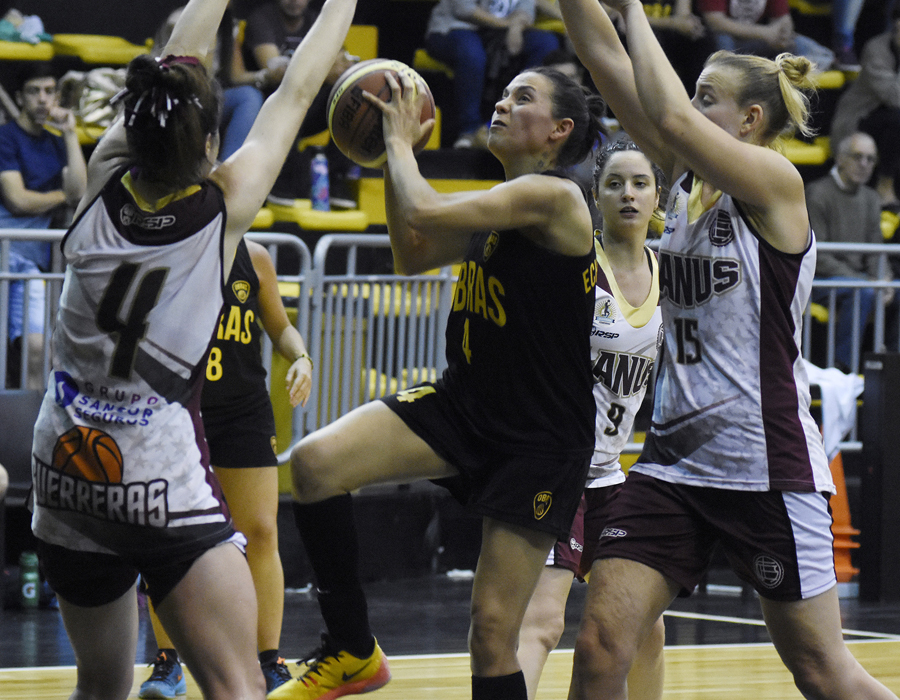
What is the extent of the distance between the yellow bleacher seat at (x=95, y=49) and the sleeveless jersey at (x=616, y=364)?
5.39 metres

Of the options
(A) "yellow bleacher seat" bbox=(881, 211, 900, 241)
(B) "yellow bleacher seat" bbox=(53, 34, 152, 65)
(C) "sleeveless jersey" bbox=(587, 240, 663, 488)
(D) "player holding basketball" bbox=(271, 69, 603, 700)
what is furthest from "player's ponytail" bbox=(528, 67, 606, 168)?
(A) "yellow bleacher seat" bbox=(881, 211, 900, 241)

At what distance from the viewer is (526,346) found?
11.0ft

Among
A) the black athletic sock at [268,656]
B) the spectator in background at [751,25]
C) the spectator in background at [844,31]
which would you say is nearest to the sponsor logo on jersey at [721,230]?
the black athletic sock at [268,656]

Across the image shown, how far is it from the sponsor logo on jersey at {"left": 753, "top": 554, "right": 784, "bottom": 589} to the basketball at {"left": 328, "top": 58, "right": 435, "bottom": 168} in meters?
1.34

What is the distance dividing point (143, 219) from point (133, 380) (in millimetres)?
320

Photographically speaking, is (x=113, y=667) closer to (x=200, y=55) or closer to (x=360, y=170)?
(x=200, y=55)

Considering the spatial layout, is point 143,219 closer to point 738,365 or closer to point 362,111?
point 362,111

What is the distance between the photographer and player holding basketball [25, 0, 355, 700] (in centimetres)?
266

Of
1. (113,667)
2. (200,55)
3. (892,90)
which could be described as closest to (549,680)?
(113,667)

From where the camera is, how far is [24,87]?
24.2ft

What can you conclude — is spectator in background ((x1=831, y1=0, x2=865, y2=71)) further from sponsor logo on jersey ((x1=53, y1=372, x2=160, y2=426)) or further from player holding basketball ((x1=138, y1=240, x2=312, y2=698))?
sponsor logo on jersey ((x1=53, y1=372, x2=160, y2=426))

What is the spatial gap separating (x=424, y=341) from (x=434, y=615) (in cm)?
159

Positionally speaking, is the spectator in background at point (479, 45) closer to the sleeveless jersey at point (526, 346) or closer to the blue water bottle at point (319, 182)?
the blue water bottle at point (319, 182)

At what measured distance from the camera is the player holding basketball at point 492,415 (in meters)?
3.29
